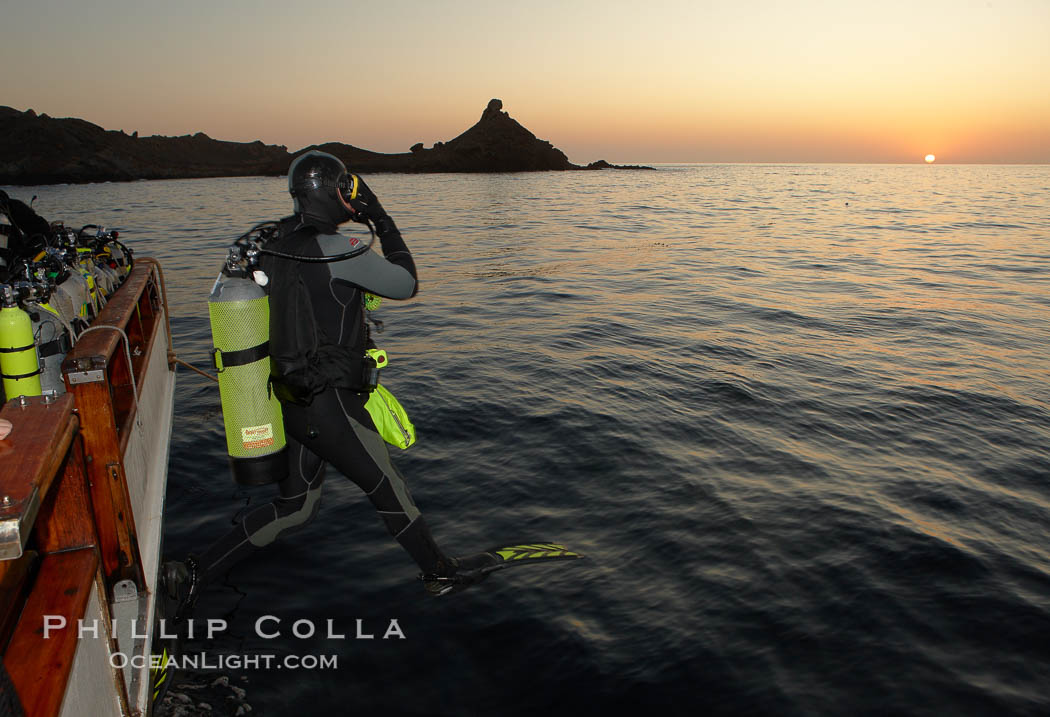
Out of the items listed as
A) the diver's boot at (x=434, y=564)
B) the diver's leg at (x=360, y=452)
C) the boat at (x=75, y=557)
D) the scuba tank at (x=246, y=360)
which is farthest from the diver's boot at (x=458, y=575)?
the boat at (x=75, y=557)

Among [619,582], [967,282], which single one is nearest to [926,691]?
[619,582]

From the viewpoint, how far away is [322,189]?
366cm

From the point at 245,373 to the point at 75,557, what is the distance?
55.4 inches

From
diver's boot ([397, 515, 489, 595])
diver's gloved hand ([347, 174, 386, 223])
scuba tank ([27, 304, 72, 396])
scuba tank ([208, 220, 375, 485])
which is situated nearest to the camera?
scuba tank ([208, 220, 375, 485])

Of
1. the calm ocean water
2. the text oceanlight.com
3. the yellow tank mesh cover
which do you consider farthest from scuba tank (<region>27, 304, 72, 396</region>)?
the text oceanlight.com

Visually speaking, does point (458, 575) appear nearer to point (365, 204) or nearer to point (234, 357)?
point (234, 357)

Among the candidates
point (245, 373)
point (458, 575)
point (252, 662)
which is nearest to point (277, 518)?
point (252, 662)

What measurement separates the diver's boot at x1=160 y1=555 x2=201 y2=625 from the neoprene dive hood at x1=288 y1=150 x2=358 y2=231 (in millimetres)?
2191

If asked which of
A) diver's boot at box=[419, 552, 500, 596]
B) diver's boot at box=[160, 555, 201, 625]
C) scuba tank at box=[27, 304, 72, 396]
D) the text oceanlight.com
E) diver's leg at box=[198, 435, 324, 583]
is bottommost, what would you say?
the text oceanlight.com

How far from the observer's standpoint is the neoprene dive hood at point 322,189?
3.66 meters

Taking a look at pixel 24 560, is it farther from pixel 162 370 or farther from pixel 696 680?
pixel 162 370

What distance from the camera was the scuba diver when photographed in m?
3.61

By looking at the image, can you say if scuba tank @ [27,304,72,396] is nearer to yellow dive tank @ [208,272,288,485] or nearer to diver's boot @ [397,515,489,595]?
yellow dive tank @ [208,272,288,485]

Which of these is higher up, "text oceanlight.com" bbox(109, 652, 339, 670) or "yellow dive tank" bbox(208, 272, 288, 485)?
"yellow dive tank" bbox(208, 272, 288, 485)
